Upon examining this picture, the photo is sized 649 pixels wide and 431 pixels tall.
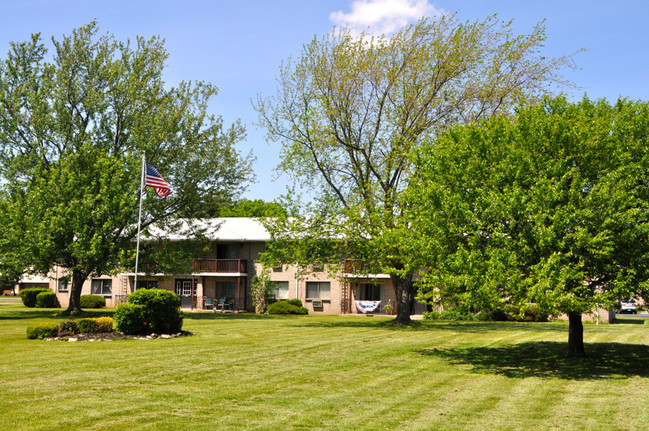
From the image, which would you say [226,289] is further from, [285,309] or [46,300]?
[46,300]

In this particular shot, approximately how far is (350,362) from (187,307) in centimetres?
3763

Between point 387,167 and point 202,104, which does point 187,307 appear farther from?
point 387,167

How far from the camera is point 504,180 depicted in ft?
54.7

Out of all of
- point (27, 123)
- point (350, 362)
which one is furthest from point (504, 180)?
point (27, 123)

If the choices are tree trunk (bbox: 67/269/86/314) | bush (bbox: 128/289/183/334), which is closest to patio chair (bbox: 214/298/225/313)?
tree trunk (bbox: 67/269/86/314)

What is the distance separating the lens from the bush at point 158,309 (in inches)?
929

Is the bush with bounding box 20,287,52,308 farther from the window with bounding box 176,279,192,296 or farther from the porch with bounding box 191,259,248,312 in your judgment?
the porch with bounding box 191,259,248,312

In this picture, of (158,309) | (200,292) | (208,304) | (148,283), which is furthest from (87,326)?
(148,283)

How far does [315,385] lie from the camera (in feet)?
44.2

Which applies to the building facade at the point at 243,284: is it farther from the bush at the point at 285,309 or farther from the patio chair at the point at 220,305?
the bush at the point at 285,309

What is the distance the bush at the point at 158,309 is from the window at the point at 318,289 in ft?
83.7

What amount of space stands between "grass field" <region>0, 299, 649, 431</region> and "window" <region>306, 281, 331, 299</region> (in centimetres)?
2624

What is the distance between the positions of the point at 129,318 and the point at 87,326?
157cm

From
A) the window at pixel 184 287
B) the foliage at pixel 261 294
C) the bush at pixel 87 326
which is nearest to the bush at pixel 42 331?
the bush at pixel 87 326
